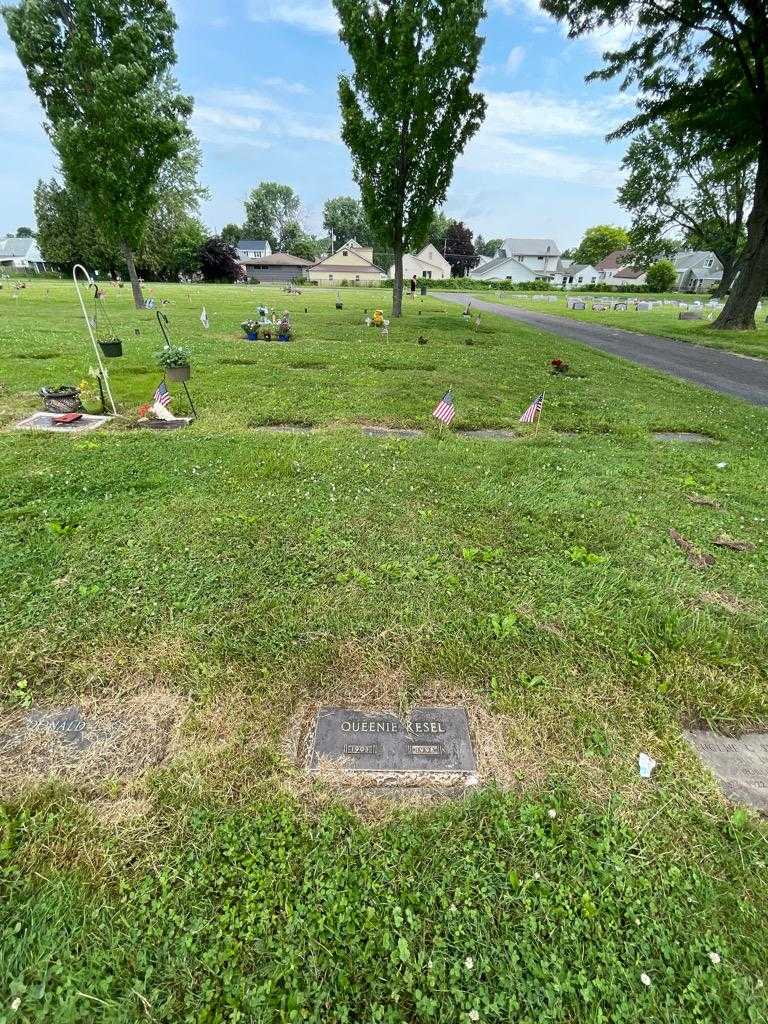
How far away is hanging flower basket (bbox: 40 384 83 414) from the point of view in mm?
6449

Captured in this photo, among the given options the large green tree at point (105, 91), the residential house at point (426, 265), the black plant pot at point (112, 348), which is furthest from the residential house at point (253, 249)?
the black plant pot at point (112, 348)

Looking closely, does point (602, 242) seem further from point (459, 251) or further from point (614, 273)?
point (459, 251)

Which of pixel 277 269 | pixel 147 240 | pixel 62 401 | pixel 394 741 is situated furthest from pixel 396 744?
pixel 277 269

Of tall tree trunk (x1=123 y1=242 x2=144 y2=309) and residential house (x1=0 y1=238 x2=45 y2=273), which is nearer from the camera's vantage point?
tall tree trunk (x1=123 y1=242 x2=144 y2=309)

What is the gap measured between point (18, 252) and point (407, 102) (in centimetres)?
9091

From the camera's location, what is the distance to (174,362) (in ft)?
24.0

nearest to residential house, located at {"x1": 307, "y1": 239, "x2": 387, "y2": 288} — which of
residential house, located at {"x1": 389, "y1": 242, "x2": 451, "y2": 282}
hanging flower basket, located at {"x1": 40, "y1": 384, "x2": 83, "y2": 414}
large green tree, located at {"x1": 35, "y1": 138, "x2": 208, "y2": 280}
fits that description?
residential house, located at {"x1": 389, "y1": 242, "x2": 451, "y2": 282}

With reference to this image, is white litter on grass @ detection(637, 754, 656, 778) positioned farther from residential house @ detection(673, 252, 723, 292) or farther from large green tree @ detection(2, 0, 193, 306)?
residential house @ detection(673, 252, 723, 292)

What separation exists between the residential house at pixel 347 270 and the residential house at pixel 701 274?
141 ft

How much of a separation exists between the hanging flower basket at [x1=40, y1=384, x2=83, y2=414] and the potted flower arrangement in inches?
51.0

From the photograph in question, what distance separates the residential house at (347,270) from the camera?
67250 millimetres

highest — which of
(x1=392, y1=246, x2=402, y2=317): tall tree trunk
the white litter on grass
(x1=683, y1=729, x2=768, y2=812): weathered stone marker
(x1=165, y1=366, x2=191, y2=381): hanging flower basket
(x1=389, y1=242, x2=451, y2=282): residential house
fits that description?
(x1=389, y1=242, x2=451, y2=282): residential house

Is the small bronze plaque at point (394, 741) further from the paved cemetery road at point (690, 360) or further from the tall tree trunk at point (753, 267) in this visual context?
the tall tree trunk at point (753, 267)

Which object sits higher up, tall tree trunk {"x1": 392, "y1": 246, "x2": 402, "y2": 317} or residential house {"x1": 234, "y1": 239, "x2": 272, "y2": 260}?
residential house {"x1": 234, "y1": 239, "x2": 272, "y2": 260}
